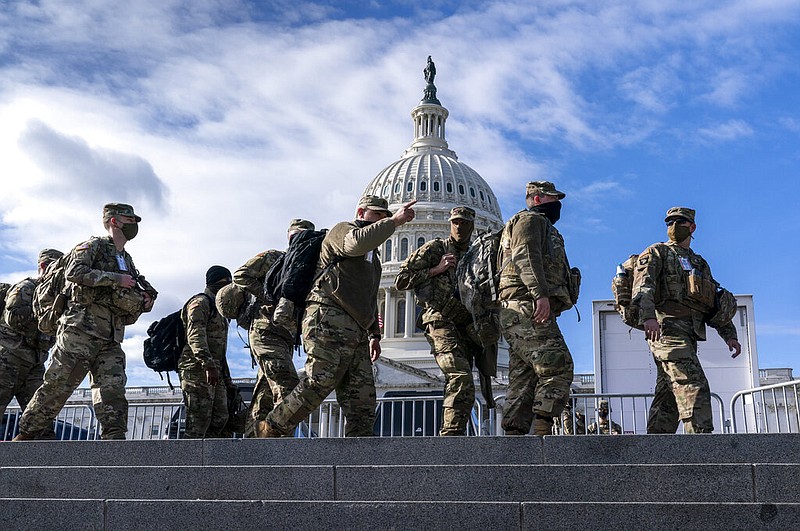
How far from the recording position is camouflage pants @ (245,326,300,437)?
8.97 m

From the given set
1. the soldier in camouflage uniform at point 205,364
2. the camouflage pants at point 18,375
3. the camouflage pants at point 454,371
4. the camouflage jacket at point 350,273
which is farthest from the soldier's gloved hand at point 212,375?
the camouflage jacket at point 350,273

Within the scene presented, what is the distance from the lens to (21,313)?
33.0ft

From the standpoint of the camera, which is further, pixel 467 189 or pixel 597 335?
pixel 467 189

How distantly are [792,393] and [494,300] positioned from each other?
10.9 ft

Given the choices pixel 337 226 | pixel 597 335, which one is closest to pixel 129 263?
pixel 337 226

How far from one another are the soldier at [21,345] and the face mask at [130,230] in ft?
5.92

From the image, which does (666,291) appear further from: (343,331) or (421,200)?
(421,200)

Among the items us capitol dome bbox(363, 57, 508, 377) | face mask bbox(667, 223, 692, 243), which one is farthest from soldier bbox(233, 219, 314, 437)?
us capitol dome bbox(363, 57, 508, 377)

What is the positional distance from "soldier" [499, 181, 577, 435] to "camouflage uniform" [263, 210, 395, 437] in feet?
3.37

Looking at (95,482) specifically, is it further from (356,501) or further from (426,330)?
(426,330)

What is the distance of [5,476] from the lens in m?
6.42

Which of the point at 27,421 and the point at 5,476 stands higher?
the point at 27,421

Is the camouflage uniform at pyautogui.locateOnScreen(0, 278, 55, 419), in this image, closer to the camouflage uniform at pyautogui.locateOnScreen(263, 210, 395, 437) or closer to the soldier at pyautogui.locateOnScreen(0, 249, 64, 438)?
the soldier at pyautogui.locateOnScreen(0, 249, 64, 438)

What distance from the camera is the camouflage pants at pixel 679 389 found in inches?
291
